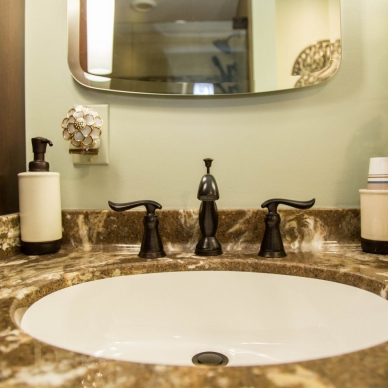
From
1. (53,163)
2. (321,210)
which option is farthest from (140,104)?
(321,210)

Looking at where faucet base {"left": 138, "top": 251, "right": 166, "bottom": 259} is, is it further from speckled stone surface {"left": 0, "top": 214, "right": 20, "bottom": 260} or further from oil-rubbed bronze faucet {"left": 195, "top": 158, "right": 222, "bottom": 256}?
speckled stone surface {"left": 0, "top": 214, "right": 20, "bottom": 260}

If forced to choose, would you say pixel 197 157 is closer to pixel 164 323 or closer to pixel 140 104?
pixel 140 104

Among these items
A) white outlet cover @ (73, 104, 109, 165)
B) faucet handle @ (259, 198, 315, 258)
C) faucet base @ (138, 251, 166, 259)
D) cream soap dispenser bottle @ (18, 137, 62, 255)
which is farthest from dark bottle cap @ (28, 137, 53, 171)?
faucet handle @ (259, 198, 315, 258)

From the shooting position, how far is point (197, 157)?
80cm

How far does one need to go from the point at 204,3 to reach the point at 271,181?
0.46 meters

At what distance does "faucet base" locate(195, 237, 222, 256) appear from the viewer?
0.66 meters

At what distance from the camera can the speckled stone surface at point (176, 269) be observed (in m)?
0.23

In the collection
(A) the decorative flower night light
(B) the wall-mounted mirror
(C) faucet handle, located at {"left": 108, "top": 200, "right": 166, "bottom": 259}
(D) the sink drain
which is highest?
(B) the wall-mounted mirror

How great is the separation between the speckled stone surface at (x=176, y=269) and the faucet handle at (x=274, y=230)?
0.07ft

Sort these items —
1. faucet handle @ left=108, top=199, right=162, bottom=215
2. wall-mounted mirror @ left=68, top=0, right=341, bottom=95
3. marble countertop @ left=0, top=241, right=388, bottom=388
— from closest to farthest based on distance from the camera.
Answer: marble countertop @ left=0, top=241, right=388, bottom=388 < faucet handle @ left=108, top=199, right=162, bottom=215 < wall-mounted mirror @ left=68, top=0, right=341, bottom=95

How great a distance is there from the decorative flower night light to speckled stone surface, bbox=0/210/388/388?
0.16 m

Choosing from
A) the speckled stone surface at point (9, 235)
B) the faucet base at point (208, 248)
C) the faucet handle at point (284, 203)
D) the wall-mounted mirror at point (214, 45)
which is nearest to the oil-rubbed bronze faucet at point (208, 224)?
the faucet base at point (208, 248)

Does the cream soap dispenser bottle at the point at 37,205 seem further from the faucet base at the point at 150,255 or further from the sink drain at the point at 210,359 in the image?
the sink drain at the point at 210,359

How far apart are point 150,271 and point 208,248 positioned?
0.42ft
